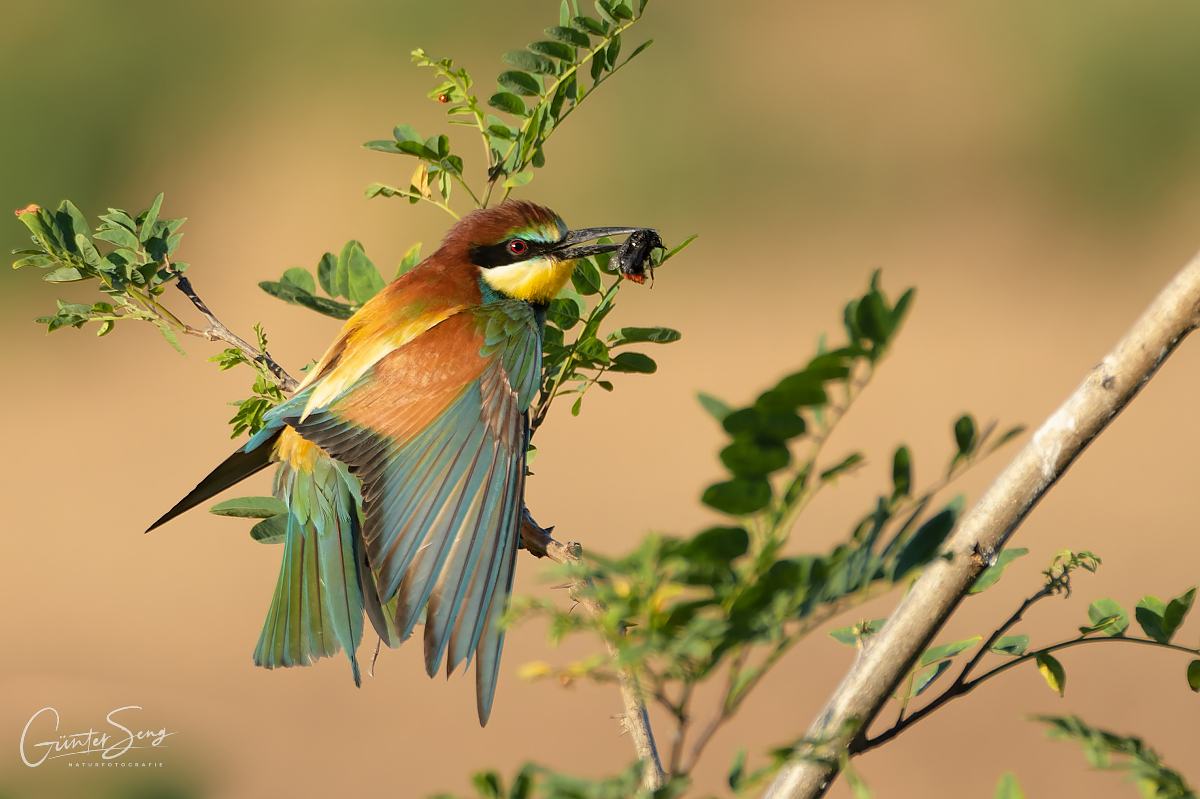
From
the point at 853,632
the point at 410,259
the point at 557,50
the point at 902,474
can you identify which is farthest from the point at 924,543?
the point at 410,259

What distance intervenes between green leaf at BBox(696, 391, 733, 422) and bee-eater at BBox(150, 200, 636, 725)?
484mm

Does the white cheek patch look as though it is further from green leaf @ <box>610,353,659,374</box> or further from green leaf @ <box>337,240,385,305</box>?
green leaf @ <box>610,353,659,374</box>

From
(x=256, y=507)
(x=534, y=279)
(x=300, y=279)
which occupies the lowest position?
(x=256, y=507)

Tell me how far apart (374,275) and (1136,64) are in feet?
19.3

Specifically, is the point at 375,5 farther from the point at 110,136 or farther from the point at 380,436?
the point at 380,436

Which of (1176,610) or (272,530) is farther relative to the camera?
(272,530)

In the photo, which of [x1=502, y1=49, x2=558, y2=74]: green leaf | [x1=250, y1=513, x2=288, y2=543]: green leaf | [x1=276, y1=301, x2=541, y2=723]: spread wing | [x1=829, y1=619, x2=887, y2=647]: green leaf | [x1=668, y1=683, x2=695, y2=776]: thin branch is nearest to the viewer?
[x1=668, y1=683, x2=695, y2=776]: thin branch

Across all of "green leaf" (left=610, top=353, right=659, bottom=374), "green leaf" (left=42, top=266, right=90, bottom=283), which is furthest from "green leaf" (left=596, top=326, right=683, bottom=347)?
"green leaf" (left=42, top=266, right=90, bottom=283)

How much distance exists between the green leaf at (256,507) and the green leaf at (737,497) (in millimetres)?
782

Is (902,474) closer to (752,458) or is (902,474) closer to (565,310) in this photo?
(752,458)

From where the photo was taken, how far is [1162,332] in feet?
1.48

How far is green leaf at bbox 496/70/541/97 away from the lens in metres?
0.97

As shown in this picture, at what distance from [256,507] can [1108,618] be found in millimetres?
815

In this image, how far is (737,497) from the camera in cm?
37
